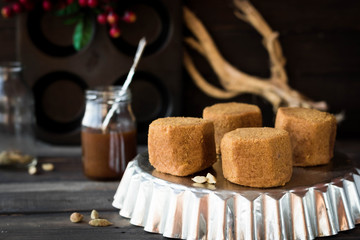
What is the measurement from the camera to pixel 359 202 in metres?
0.99

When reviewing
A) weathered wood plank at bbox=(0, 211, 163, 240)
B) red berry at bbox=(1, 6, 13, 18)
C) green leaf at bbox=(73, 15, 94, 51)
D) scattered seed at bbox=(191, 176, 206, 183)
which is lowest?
weathered wood plank at bbox=(0, 211, 163, 240)

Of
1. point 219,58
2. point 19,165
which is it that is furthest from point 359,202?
point 19,165

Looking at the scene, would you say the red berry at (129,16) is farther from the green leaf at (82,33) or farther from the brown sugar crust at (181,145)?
the brown sugar crust at (181,145)

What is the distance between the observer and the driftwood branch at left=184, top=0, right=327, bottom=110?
1618mm

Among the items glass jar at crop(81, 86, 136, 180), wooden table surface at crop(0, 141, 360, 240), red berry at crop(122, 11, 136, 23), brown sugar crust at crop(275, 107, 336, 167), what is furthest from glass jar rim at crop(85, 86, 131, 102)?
brown sugar crust at crop(275, 107, 336, 167)

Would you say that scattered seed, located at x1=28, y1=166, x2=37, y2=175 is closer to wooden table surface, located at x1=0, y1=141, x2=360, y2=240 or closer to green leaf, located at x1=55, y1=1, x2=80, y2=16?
wooden table surface, located at x1=0, y1=141, x2=360, y2=240

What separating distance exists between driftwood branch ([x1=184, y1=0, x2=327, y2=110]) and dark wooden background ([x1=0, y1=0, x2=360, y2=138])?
0.09 feet

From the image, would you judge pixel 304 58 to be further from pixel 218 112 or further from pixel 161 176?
pixel 161 176

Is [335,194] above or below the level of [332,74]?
below

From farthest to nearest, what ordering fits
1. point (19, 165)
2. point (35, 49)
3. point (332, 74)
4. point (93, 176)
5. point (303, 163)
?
point (332, 74) → point (35, 49) → point (19, 165) → point (93, 176) → point (303, 163)

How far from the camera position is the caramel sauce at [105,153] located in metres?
1.25

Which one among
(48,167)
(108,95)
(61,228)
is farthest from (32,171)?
(61,228)

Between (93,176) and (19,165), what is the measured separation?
0.26 metres

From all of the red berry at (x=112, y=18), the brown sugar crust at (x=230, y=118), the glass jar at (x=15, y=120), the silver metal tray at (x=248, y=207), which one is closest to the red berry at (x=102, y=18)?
the red berry at (x=112, y=18)
